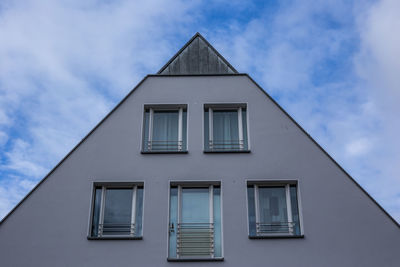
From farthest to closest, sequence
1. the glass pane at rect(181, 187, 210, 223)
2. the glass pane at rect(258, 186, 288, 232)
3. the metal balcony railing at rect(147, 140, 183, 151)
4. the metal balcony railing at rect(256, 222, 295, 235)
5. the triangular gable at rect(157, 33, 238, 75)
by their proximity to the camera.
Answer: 1. the triangular gable at rect(157, 33, 238, 75)
2. the metal balcony railing at rect(147, 140, 183, 151)
3. the glass pane at rect(181, 187, 210, 223)
4. the glass pane at rect(258, 186, 288, 232)
5. the metal balcony railing at rect(256, 222, 295, 235)

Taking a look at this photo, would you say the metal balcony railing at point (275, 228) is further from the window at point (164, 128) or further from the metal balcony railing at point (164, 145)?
the metal balcony railing at point (164, 145)

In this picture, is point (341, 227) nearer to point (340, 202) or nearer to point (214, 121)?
point (340, 202)

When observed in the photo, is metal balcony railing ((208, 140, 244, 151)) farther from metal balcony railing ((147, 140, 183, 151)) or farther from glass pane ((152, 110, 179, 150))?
glass pane ((152, 110, 179, 150))

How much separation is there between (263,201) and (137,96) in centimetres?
494

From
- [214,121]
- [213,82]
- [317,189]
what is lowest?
[317,189]

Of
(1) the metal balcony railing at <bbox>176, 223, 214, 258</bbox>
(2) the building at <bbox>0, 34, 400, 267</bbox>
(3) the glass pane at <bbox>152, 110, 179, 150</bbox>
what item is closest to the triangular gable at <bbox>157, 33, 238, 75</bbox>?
(2) the building at <bbox>0, 34, 400, 267</bbox>

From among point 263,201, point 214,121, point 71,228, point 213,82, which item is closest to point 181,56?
point 213,82

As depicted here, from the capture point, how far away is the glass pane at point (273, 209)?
12914 mm

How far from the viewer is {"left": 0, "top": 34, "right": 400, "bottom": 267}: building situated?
40.3 feet

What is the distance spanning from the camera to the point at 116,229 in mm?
12953

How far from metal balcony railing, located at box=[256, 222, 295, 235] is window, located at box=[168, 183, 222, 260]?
1.10 meters

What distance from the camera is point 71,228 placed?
12.6 meters

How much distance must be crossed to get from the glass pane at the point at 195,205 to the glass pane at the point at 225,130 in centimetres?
151

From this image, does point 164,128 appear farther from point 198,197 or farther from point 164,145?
point 198,197
